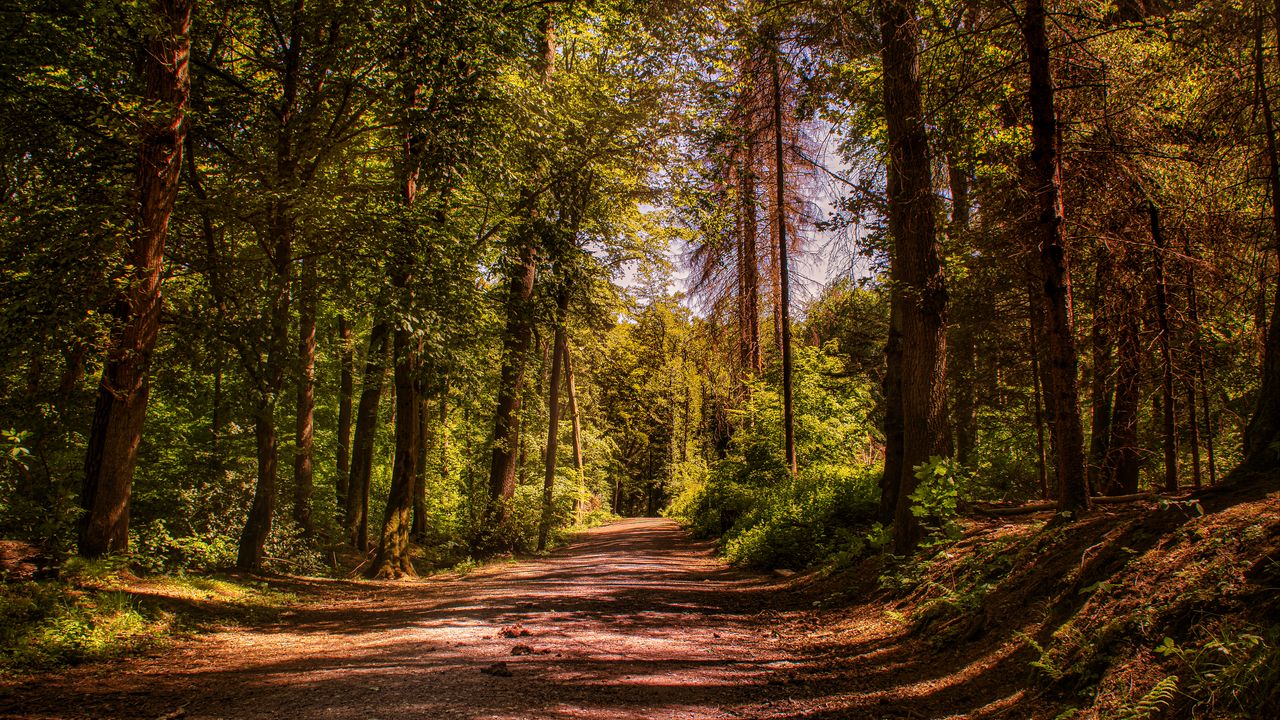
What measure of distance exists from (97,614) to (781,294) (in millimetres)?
15256

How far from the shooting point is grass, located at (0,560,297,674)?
554 cm

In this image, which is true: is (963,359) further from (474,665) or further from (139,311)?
(139,311)

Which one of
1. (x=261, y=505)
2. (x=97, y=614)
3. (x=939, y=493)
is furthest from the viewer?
(x=261, y=505)

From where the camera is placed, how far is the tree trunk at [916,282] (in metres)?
7.98

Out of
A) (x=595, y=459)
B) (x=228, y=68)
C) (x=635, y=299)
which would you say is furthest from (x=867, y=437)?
(x=595, y=459)

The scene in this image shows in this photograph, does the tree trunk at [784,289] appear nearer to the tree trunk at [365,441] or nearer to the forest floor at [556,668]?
the forest floor at [556,668]

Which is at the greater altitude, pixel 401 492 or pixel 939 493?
pixel 939 493

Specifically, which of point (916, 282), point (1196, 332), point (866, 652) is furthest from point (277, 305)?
point (1196, 332)

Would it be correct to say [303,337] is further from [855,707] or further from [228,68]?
[855,707]

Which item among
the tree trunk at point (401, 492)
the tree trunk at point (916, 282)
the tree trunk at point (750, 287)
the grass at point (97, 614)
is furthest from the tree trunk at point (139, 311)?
the tree trunk at point (750, 287)

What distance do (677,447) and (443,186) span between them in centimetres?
3977

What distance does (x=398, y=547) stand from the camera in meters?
13.6

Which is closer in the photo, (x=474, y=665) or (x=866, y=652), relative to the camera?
(x=474, y=665)

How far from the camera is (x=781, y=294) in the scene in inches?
695
